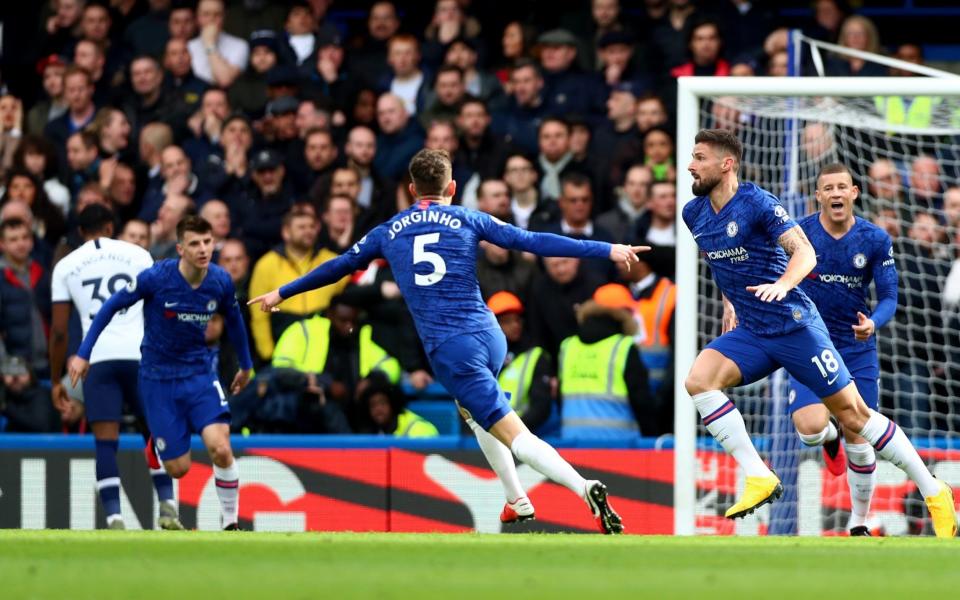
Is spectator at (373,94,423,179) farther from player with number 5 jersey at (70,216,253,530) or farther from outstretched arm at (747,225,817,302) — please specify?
outstretched arm at (747,225,817,302)

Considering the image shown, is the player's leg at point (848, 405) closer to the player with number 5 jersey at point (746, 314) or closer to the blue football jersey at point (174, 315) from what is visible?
the player with number 5 jersey at point (746, 314)

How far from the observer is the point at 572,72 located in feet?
48.3

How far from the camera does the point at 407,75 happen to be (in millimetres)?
15047

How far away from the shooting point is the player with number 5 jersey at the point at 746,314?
888 centimetres

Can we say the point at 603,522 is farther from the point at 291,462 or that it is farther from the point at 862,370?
the point at 291,462

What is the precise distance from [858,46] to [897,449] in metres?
5.65

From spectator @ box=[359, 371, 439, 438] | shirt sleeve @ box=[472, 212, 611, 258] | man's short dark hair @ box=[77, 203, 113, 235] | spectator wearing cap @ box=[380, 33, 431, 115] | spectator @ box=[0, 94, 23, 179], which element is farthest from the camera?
spectator @ box=[0, 94, 23, 179]

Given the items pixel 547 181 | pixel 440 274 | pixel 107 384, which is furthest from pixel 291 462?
pixel 440 274

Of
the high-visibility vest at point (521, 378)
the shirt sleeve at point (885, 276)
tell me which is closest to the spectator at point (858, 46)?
the high-visibility vest at point (521, 378)

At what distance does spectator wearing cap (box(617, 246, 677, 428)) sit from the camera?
40.8 ft

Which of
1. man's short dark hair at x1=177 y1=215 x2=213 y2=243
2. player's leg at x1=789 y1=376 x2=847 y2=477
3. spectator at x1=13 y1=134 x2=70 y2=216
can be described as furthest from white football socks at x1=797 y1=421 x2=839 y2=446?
spectator at x1=13 y1=134 x2=70 y2=216

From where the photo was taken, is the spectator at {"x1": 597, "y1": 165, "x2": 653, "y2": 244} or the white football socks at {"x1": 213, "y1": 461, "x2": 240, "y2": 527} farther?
the spectator at {"x1": 597, "y1": 165, "x2": 653, "y2": 244}

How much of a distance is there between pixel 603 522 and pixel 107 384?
13.6ft

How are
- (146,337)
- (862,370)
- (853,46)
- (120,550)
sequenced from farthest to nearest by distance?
(853,46), (146,337), (862,370), (120,550)
